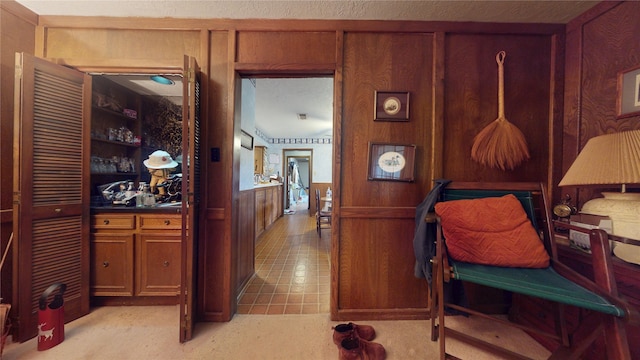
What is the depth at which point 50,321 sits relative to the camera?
133cm

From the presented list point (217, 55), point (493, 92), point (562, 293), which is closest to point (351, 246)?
point (562, 293)

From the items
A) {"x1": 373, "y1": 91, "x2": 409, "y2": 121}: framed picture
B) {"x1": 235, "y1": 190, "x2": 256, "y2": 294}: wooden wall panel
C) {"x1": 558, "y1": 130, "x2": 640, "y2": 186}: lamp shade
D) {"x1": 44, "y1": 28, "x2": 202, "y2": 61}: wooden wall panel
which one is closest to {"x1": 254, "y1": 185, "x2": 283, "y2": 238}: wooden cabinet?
{"x1": 235, "y1": 190, "x2": 256, "y2": 294}: wooden wall panel

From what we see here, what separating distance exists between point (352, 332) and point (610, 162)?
67.3 inches

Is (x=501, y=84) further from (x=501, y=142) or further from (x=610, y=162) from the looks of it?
(x=610, y=162)

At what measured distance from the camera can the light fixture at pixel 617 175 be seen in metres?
0.98

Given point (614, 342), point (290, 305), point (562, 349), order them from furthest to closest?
point (290, 305), point (562, 349), point (614, 342)

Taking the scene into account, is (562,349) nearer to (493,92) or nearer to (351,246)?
(351,246)

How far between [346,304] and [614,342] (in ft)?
4.40

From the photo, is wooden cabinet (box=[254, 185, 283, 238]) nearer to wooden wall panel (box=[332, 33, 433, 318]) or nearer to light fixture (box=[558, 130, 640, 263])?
wooden wall panel (box=[332, 33, 433, 318])

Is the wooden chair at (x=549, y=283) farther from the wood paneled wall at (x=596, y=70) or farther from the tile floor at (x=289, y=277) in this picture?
the tile floor at (x=289, y=277)

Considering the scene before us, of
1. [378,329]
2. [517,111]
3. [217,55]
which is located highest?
[217,55]

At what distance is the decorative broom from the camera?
156 centimetres

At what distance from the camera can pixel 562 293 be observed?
95cm

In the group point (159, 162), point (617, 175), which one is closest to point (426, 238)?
point (617, 175)
